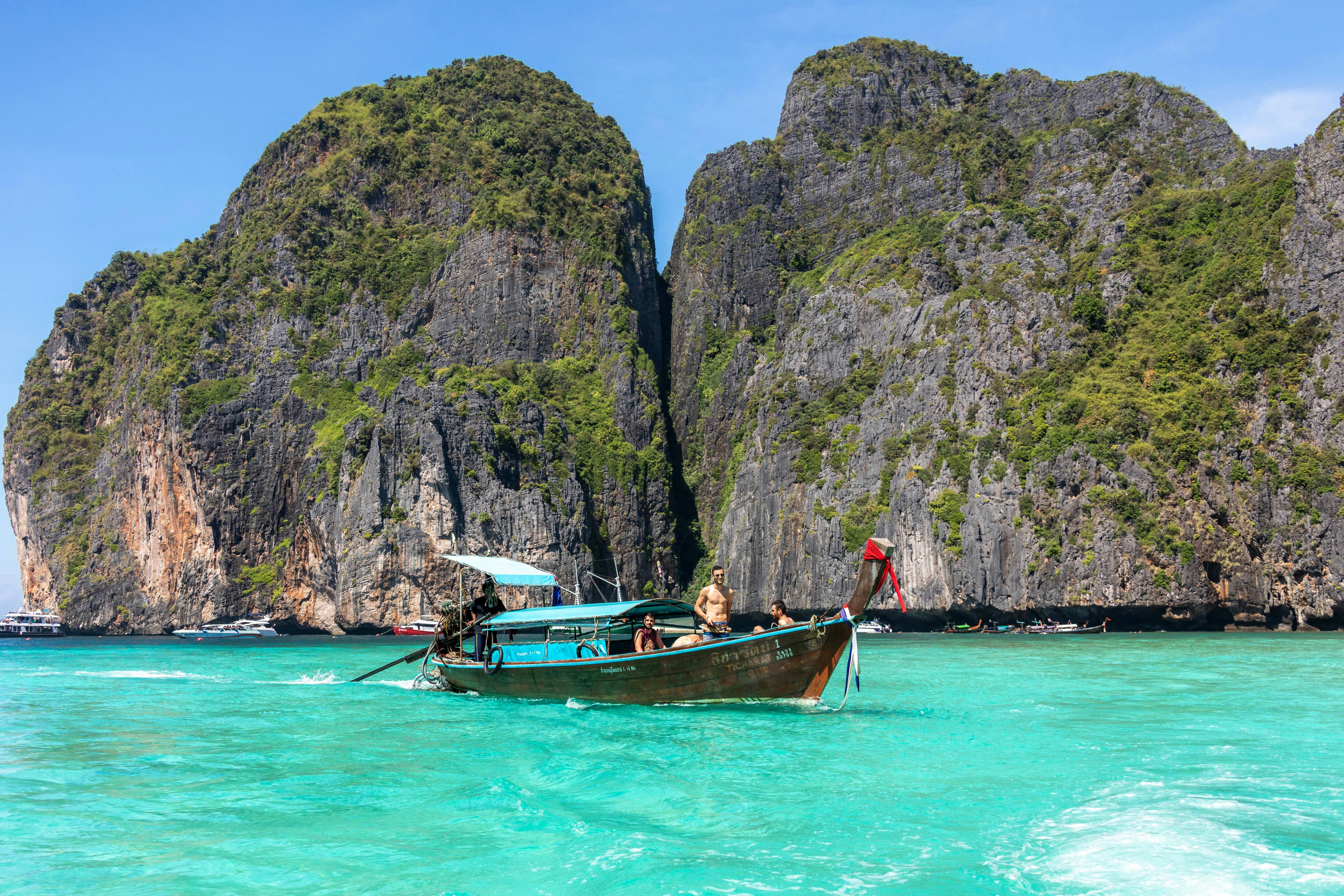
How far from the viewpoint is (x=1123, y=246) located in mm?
74500

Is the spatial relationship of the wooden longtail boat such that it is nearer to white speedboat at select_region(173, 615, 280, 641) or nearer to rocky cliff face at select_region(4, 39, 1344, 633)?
rocky cliff face at select_region(4, 39, 1344, 633)

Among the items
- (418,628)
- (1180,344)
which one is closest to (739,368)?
(1180,344)

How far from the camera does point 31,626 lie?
88.6 metres

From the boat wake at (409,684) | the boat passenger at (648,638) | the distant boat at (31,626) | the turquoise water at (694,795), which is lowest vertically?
the distant boat at (31,626)

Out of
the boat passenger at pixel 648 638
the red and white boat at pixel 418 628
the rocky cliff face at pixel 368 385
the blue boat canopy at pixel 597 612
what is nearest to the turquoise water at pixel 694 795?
the boat passenger at pixel 648 638

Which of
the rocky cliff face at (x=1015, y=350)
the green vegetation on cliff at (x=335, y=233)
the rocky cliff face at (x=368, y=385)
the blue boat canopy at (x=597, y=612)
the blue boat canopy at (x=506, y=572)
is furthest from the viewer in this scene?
the green vegetation on cliff at (x=335, y=233)

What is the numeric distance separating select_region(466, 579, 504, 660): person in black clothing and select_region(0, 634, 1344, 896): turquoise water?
2778 millimetres

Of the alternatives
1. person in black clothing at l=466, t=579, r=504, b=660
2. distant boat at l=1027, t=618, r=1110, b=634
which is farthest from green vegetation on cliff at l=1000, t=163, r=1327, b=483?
person in black clothing at l=466, t=579, r=504, b=660

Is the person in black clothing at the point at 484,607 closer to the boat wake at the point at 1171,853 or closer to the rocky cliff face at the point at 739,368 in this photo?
the boat wake at the point at 1171,853

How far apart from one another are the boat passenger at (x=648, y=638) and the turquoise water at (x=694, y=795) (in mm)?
1429

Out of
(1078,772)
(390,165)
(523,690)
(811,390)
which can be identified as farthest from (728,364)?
(1078,772)

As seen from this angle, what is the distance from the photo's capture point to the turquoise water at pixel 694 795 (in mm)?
9094

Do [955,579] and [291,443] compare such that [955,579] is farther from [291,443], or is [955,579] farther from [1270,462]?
[291,443]

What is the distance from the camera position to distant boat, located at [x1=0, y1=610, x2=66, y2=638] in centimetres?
8881
